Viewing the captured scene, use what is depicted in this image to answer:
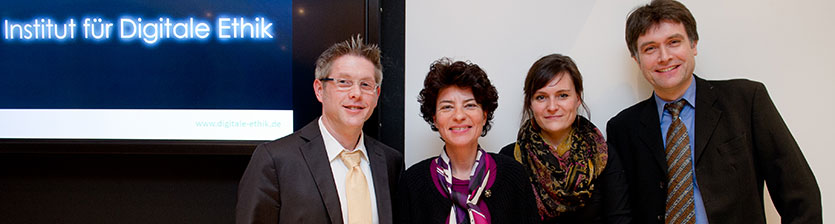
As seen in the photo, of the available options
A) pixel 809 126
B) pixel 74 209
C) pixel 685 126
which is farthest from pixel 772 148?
pixel 74 209

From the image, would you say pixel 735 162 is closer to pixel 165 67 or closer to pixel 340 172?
pixel 340 172

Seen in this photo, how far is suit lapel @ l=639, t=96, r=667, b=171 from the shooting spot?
5.51 ft

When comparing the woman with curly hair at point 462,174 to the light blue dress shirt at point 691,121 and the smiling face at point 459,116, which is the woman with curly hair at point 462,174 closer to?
the smiling face at point 459,116

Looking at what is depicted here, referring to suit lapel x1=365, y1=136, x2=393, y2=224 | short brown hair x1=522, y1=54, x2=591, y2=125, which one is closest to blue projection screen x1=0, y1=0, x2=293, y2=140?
suit lapel x1=365, y1=136, x2=393, y2=224

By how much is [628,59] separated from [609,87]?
6.9 inches

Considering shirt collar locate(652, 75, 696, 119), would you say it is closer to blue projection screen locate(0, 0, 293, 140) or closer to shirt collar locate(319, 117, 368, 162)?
shirt collar locate(319, 117, 368, 162)

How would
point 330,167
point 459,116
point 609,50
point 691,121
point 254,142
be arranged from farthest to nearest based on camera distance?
1. point 609,50
2. point 254,142
3. point 691,121
4. point 330,167
5. point 459,116

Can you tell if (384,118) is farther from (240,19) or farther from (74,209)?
(74,209)

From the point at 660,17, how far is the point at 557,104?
1.88 feet

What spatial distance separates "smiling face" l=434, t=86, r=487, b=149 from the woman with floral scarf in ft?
1.20

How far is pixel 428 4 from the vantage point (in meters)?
2.07

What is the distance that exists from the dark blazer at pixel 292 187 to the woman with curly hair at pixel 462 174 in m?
0.17

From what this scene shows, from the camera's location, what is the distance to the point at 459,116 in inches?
55.2

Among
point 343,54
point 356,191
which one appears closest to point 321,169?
point 356,191
